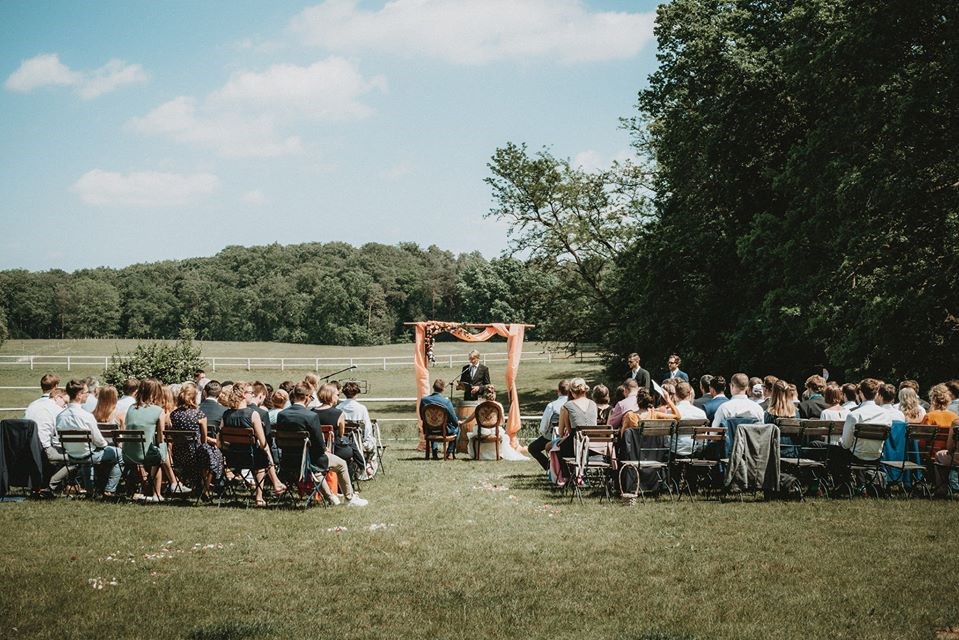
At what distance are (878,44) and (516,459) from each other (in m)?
12.8

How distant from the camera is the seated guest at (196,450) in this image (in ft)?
35.1

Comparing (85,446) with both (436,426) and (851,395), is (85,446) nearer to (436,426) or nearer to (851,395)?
(436,426)

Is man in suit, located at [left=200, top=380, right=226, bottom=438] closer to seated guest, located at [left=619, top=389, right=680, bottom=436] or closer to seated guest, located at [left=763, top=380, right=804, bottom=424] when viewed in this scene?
seated guest, located at [left=619, top=389, right=680, bottom=436]

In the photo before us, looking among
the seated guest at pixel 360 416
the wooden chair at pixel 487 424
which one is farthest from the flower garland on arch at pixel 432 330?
the seated guest at pixel 360 416

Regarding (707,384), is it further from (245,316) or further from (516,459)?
(245,316)

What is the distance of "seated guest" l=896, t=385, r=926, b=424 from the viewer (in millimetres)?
10896

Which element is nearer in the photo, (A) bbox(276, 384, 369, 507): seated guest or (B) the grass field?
(A) bbox(276, 384, 369, 507): seated guest

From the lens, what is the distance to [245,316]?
331 feet

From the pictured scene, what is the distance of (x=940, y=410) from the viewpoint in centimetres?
1066

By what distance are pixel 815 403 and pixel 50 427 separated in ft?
35.3

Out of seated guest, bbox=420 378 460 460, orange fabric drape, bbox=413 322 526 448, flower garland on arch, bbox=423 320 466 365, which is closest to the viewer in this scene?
seated guest, bbox=420 378 460 460

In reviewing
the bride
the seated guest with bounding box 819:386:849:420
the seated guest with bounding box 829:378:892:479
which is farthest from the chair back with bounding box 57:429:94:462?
the seated guest with bounding box 819:386:849:420

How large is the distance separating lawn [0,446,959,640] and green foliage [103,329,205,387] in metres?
18.6

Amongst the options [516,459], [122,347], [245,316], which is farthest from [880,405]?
[245,316]
